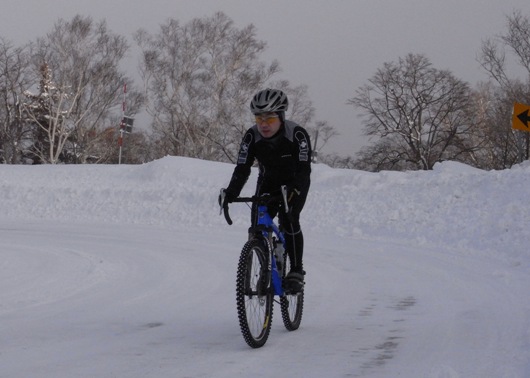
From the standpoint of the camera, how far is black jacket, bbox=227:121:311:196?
21.6 ft

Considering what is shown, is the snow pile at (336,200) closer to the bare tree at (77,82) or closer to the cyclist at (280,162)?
the cyclist at (280,162)

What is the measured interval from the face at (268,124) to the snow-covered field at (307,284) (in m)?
1.58

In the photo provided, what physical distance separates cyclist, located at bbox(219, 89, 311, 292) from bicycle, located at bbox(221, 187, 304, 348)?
0.30 ft

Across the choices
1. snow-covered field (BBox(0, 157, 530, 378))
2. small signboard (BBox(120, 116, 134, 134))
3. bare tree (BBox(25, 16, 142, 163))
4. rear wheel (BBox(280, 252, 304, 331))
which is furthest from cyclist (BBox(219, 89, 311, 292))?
bare tree (BBox(25, 16, 142, 163))

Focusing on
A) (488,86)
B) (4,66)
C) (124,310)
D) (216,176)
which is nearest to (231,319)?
(124,310)

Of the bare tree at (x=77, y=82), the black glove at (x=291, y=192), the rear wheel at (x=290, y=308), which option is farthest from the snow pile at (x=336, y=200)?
the bare tree at (x=77, y=82)

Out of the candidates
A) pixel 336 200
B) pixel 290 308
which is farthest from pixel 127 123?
pixel 290 308

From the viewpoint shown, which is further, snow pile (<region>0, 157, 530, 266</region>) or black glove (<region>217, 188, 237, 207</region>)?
snow pile (<region>0, 157, 530, 266</region>)

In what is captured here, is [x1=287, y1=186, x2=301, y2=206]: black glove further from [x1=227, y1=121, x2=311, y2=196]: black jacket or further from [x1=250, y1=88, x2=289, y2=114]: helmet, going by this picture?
[x1=250, y1=88, x2=289, y2=114]: helmet

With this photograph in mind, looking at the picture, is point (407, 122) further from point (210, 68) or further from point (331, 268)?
point (331, 268)

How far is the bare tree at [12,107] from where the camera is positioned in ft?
180

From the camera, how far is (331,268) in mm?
11844

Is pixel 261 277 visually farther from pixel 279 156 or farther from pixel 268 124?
pixel 268 124

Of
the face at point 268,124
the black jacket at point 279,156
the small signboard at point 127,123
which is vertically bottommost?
the black jacket at point 279,156
